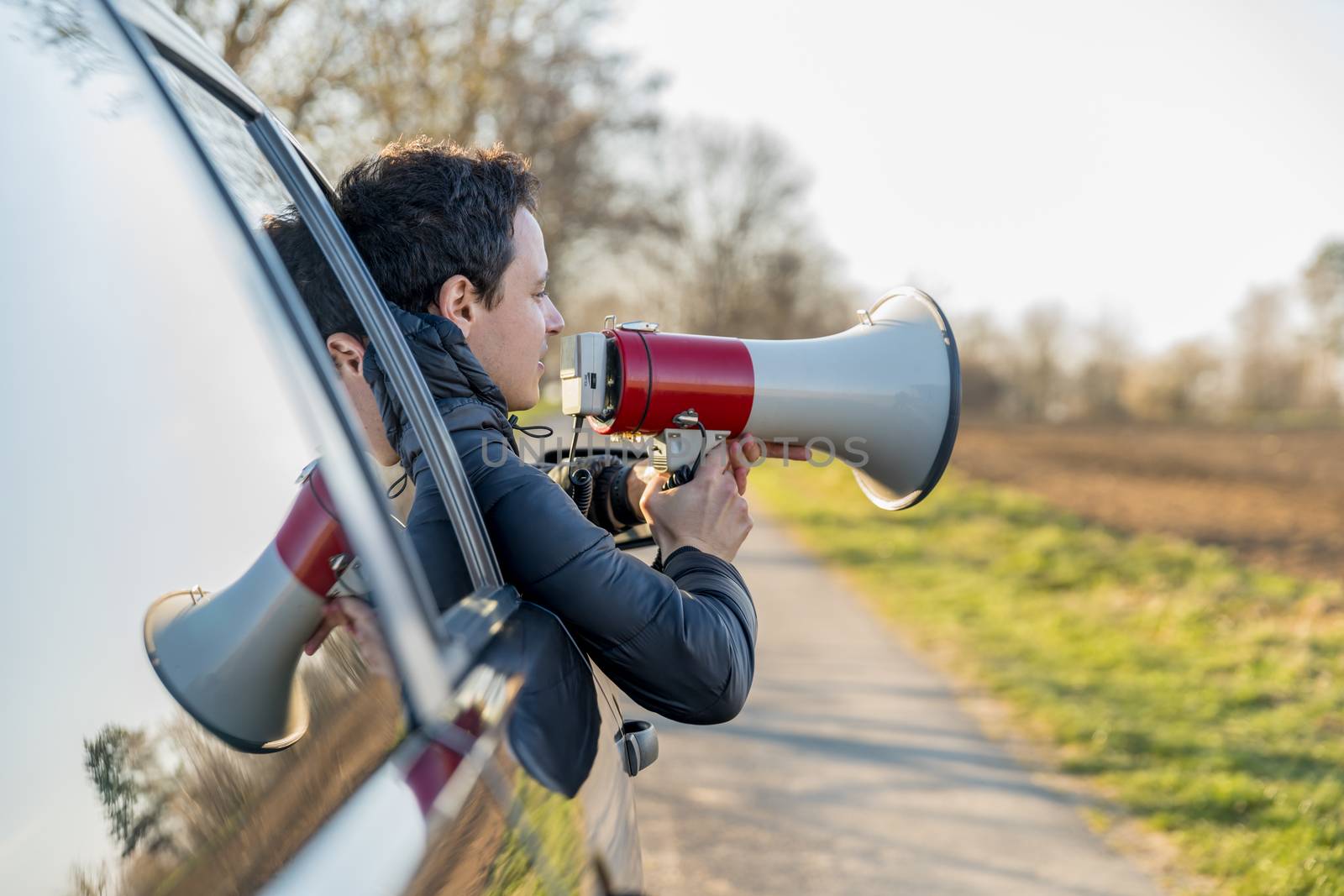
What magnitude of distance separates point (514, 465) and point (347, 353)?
0.87 ft

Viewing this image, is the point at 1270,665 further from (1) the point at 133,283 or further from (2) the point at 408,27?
(1) the point at 133,283

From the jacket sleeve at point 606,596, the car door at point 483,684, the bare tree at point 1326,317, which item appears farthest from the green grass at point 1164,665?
the bare tree at point 1326,317

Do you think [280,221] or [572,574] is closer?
[280,221]

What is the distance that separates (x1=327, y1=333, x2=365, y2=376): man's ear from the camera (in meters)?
1.47

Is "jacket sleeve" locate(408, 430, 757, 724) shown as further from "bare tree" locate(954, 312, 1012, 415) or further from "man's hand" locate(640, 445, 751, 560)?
"bare tree" locate(954, 312, 1012, 415)

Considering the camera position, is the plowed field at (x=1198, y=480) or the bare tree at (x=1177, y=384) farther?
the bare tree at (x=1177, y=384)

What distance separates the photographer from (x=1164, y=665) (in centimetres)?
625

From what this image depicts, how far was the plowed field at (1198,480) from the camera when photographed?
11523 mm

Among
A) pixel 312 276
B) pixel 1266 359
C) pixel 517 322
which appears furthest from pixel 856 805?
pixel 1266 359

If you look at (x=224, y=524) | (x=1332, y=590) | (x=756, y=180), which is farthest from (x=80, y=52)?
(x=756, y=180)

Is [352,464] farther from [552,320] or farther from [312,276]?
[552,320]

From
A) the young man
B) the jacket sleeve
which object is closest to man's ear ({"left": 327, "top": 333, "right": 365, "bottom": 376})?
the young man

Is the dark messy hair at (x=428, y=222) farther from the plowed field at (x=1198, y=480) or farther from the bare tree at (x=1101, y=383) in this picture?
the bare tree at (x=1101, y=383)

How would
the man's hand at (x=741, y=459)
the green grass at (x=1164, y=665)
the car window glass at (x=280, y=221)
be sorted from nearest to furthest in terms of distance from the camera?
the car window glass at (x=280, y=221) → the man's hand at (x=741, y=459) → the green grass at (x=1164, y=665)
